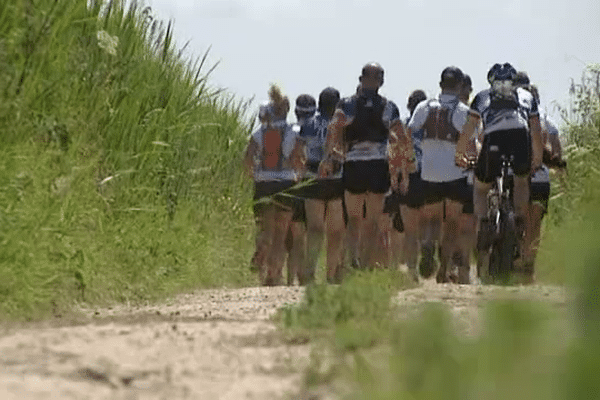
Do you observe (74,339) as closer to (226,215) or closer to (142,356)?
(142,356)

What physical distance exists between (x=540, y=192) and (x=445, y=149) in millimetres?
840

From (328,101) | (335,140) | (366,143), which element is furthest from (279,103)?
(366,143)

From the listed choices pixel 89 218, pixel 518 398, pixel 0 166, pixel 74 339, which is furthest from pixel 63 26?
pixel 518 398

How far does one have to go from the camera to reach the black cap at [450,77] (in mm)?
10906

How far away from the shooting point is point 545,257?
1055 centimetres

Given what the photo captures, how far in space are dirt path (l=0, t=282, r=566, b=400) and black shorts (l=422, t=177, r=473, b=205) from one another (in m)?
5.28

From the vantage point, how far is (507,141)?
1027 cm

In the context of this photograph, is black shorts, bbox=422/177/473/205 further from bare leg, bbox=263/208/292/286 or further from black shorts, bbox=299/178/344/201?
bare leg, bbox=263/208/292/286

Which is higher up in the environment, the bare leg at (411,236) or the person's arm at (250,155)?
the person's arm at (250,155)

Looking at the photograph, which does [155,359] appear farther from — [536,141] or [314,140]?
[314,140]

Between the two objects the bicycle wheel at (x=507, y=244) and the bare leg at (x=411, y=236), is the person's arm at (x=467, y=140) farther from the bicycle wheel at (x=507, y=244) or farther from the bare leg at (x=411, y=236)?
the bare leg at (x=411, y=236)

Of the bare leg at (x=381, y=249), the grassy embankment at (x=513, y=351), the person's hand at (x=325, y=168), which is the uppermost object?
the person's hand at (x=325, y=168)

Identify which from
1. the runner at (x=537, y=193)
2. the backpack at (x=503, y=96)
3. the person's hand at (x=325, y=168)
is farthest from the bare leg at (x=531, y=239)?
the person's hand at (x=325, y=168)

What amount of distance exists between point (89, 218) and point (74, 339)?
297cm
